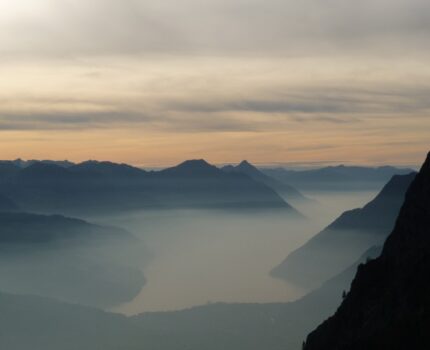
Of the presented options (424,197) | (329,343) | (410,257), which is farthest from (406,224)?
(329,343)

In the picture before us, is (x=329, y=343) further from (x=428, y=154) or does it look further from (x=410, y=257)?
(x=428, y=154)

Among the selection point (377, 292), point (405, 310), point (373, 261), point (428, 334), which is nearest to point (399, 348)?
point (428, 334)

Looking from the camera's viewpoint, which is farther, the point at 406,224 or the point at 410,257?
the point at 406,224

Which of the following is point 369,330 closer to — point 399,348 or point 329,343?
point 329,343

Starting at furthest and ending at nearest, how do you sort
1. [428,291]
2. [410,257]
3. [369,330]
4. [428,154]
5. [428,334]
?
[428,154] → [410,257] → [369,330] → [428,291] → [428,334]

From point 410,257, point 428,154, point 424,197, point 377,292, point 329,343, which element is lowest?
point 329,343

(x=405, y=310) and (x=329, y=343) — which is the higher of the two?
(x=405, y=310)

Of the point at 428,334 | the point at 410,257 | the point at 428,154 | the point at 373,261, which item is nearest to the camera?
the point at 428,334
